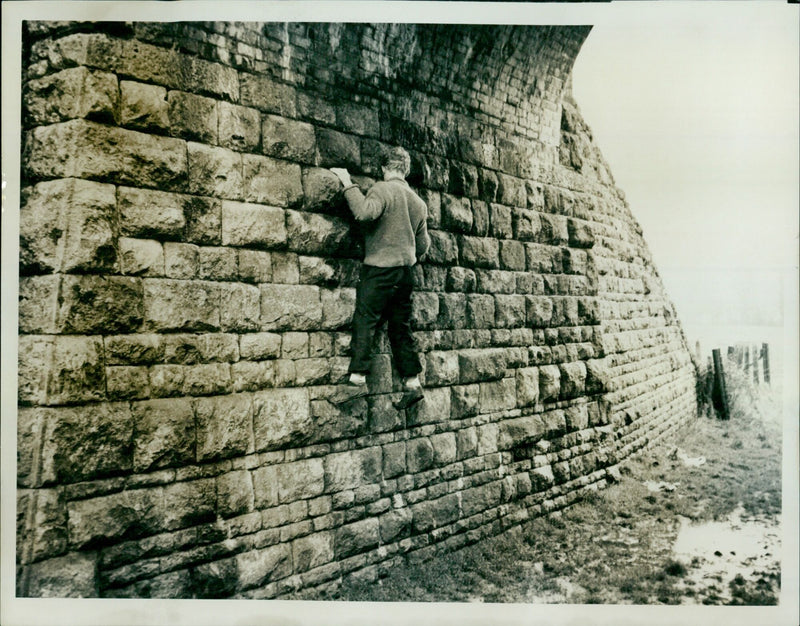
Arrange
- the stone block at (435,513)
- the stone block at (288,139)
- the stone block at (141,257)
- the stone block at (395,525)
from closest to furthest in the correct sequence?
the stone block at (141,257) → the stone block at (288,139) → the stone block at (395,525) → the stone block at (435,513)

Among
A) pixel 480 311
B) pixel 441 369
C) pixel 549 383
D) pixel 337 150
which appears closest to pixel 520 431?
pixel 549 383

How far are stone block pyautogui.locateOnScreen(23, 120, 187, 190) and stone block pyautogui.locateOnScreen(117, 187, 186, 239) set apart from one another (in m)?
0.05

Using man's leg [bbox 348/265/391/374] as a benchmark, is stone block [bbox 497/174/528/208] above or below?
above

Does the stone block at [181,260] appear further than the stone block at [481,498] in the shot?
No

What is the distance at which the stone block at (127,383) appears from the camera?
312 cm

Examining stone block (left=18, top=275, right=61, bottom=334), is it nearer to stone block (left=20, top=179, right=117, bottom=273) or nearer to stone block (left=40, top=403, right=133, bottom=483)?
stone block (left=20, top=179, right=117, bottom=273)

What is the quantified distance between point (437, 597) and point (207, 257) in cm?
238

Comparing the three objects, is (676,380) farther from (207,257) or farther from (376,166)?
(207,257)

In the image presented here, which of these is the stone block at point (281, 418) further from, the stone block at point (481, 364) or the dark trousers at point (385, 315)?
the stone block at point (481, 364)

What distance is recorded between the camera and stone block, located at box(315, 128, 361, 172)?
363 cm

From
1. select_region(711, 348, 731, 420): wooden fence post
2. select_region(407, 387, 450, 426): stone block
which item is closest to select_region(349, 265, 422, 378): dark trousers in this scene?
select_region(407, 387, 450, 426): stone block

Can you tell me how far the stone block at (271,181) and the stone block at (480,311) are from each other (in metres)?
1.33


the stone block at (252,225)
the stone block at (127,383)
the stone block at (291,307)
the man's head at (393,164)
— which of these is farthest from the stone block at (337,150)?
the stone block at (127,383)

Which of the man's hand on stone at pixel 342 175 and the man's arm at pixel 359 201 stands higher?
the man's hand on stone at pixel 342 175
